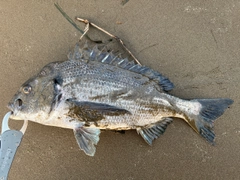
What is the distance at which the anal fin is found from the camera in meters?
2.66

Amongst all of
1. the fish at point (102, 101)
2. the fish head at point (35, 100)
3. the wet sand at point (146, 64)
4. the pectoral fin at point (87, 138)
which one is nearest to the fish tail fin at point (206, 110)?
the fish at point (102, 101)

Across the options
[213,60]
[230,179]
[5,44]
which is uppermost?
[5,44]

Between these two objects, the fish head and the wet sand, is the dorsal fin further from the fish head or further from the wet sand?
the fish head

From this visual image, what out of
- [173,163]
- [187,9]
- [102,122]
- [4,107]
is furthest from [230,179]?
[4,107]

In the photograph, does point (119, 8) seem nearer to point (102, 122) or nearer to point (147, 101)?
point (147, 101)

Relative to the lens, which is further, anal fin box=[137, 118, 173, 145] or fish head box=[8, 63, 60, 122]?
anal fin box=[137, 118, 173, 145]

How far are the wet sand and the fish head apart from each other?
450mm

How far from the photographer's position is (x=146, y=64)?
9.44ft

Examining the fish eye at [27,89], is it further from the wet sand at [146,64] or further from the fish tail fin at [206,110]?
the fish tail fin at [206,110]

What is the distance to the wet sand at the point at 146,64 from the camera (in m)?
2.76

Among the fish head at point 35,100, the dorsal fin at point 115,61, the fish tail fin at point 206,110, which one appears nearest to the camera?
the fish head at point 35,100

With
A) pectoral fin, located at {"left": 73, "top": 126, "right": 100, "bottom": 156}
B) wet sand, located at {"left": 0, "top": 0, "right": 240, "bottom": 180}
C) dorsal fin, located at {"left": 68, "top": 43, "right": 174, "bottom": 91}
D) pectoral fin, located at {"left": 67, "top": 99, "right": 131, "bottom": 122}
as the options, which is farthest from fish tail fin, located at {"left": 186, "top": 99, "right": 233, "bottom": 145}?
pectoral fin, located at {"left": 73, "top": 126, "right": 100, "bottom": 156}

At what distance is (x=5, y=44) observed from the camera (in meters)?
2.90

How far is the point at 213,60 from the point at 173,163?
1.37m
